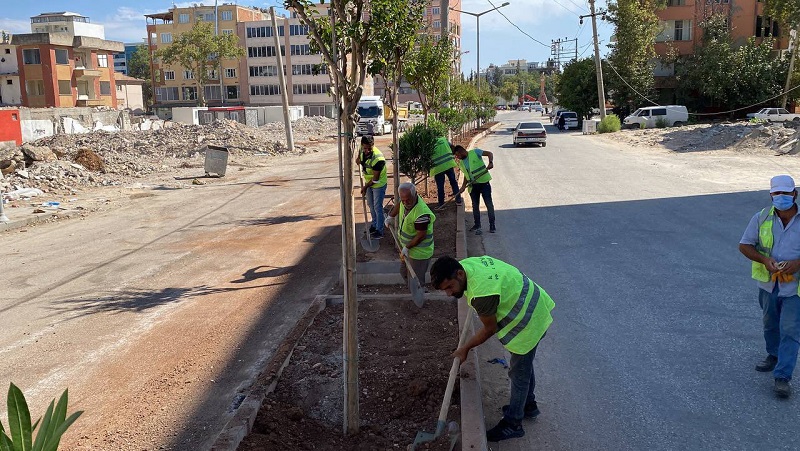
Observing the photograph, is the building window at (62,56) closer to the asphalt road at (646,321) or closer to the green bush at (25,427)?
the asphalt road at (646,321)

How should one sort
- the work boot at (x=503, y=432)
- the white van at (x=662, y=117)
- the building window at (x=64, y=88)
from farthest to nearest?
the building window at (x=64, y=88) < the white van at (x=662, y=117) < the work boot at (x=503, y=432)

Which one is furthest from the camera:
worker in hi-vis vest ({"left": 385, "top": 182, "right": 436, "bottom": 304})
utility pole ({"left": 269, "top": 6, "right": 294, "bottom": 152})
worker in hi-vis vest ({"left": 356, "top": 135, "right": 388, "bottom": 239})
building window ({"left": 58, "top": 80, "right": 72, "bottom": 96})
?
building window ({"left": 58, "top": 80, "right": 72, "bottom": 96})

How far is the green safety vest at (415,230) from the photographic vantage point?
6812mm

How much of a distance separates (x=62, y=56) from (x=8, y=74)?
4.56 meters

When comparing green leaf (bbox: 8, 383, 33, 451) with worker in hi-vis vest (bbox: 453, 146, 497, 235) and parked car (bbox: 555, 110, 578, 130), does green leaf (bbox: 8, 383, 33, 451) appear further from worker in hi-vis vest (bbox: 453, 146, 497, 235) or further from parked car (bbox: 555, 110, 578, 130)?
parked car (bbox: 555, 110, 578, 130)

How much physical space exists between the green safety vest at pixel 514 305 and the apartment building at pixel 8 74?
6226 cm

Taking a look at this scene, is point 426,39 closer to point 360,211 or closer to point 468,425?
point 360,211

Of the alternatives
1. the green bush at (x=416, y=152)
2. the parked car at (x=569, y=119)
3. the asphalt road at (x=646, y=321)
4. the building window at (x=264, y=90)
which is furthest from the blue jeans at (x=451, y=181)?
the building window at (x=264, y=90)

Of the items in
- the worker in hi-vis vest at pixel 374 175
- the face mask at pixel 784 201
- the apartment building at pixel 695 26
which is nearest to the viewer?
the face mask at pixel 784 201

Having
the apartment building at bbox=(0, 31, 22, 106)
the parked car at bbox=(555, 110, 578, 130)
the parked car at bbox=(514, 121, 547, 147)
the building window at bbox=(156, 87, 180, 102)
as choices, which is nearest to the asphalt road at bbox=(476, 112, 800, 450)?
the parked car at bbox=(514, 121, 547, 147)

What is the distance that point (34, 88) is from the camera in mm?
55938

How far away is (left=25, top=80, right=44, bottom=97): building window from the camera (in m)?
55.6

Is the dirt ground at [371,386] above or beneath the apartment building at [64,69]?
beneath

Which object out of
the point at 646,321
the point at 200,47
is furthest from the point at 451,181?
the point at 200,47
